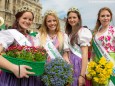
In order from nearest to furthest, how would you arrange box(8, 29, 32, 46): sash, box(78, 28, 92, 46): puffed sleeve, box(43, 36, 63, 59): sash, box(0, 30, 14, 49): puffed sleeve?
box(0, 30, 14, 49): puffed sleeve < box(8, 29, 32, 46): sash < box(43, 36, 63, 59): sash < box(78, 28, 92, 46): puffed sleeve

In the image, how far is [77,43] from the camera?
133 inches

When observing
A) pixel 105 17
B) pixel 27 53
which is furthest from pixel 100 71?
pixel 105 17

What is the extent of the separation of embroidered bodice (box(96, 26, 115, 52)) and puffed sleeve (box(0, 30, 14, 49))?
109 cm

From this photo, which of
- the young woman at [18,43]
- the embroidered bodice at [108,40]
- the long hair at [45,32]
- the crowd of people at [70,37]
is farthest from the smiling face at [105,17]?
the young woman at [18,43]

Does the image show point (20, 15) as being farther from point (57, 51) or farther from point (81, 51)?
point (81, 51)

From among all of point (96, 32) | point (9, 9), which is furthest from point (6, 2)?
point (96, 32)

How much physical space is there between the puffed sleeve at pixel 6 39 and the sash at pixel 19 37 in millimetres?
38

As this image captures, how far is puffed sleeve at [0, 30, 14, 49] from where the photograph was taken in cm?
260

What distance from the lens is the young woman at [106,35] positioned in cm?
335

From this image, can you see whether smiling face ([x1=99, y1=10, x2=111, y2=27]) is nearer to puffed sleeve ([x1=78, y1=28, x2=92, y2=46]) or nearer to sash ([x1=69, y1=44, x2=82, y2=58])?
puffed sleeve ([x1=78, y1=28, x2=92, y2=46])

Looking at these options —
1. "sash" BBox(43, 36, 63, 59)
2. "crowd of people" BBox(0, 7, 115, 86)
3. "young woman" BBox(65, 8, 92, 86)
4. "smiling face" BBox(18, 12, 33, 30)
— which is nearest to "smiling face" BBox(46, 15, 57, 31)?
"crowd of people" BBox(0, 7, 115, 86)

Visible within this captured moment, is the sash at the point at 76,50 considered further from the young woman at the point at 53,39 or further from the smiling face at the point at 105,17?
the smiling face at the point at 105,17

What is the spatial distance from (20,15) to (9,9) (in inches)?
1514

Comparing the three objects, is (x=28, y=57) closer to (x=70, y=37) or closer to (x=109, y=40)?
(x=70, y=37)
